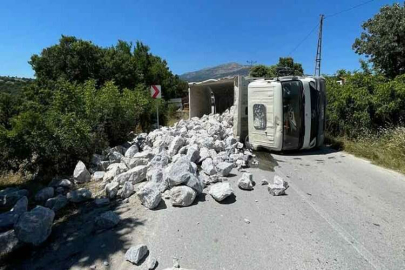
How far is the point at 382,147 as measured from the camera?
7.23 m

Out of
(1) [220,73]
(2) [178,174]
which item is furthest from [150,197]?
(1) [220,73]

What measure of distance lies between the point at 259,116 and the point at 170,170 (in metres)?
4.04

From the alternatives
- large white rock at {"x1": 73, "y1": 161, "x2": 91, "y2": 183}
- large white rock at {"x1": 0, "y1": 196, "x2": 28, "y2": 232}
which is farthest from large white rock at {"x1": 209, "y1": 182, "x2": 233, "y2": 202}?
large white rock at {"x1": 73, "y1": 161, "x2": 91, "y2": 183}

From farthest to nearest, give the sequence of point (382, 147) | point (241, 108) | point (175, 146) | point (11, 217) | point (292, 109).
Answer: point (241, 108) → point (292, 109) → point (175, 146) → point (382, 147) → point (11, 217)

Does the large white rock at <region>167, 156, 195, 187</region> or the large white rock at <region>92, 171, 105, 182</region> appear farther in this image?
the large white rock at <region>92, 171, 105, 182</region>

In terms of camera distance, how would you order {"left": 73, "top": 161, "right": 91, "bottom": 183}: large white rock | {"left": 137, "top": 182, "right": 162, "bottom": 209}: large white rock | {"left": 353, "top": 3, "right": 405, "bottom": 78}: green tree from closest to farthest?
{"left": 137, "top": 182, "right": 162, "bottom": 209}: large white rock → {"left": 73, "top": 161, "right": 91, "bottom": 183}: large white rock → {"left": 353, "top": 3, "right": 405, "bottom": 78}: green tree

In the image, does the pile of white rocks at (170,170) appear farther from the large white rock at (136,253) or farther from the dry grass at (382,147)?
the dry grass at (382,147)

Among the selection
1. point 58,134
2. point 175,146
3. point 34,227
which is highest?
point 58,134

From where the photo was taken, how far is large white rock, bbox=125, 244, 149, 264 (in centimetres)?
292

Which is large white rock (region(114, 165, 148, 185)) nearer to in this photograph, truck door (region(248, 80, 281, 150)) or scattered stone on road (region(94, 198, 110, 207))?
scattered stone on road (region(94, 198, 110, 207))

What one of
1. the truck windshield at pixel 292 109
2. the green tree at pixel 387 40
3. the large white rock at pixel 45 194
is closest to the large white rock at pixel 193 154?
the truck windshield at pixel 292 109

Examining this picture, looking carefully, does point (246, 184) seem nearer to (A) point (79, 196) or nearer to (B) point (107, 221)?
(B) point (107, 221)

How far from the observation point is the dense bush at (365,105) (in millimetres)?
7848

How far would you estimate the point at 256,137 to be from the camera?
8211 millimetres
